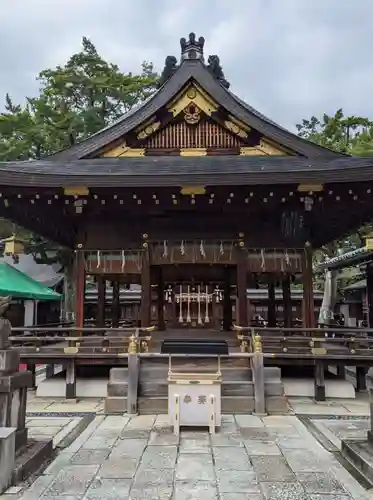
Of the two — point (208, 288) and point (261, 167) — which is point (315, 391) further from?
point (208, 288)

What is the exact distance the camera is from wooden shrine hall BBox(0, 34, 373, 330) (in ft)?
31.1

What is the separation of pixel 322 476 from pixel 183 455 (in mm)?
1721

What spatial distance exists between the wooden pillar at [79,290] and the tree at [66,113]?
1035 cm

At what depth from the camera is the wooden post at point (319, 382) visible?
9188 mm

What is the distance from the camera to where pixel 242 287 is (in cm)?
1048

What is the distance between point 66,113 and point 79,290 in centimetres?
1525

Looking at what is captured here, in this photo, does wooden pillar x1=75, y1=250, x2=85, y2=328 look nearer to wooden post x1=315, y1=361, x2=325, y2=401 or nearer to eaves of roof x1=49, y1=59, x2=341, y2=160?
eaves of roof x1=49, y1=59, x2=341, y2=160

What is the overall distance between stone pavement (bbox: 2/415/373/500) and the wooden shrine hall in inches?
174

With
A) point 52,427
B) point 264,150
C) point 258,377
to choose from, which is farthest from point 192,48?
point 52,427

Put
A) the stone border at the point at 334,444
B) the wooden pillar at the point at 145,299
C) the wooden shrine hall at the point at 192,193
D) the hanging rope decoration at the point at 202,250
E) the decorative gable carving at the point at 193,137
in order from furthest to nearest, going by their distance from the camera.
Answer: the decorative gable carving at the point at 193,137 < the hanging rope decoration at the point at 202,250 < the wooden pillar at the point at 145,299 < the wooden shrine hall at the point at 192,193 < the stone border at the point at 334,444

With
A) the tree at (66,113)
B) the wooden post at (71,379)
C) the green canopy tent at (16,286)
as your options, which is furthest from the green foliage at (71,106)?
the wooden post at (71,379)

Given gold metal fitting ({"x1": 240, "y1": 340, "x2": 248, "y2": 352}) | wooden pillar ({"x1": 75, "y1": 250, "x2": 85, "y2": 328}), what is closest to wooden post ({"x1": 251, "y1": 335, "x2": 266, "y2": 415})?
gold metal fitting ({"x1": 240, "y1": 340, "x2": 248, "y2": 352})

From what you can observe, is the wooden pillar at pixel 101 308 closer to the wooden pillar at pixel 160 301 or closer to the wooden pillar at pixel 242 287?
the wooden pillar at pixel 160 301

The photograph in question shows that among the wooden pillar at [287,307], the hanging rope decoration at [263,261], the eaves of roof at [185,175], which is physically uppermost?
the eaves of roof at [185,175]
